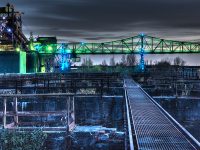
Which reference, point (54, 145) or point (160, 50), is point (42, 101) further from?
point (160, 50)

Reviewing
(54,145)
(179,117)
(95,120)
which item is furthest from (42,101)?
(54,145)

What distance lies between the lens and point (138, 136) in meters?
13.7

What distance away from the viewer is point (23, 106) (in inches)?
1136

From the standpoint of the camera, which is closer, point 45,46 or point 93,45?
point 45,46

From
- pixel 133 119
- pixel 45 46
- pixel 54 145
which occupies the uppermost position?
pixel 45 46

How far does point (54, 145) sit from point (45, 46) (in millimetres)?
101820

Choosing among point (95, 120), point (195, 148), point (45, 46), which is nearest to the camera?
point (195, 148)

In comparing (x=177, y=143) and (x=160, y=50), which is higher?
(x=160, y=50)

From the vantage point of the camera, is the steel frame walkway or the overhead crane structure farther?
the overhead crane structure

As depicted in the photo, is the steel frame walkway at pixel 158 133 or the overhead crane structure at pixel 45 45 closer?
the steel frame walkway at pixel 158 133

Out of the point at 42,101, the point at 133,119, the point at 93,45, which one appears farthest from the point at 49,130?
the point at 93,45

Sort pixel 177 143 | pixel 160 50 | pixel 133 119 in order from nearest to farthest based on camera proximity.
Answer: pixel 177 143 → pixel 133 119 → pixel 160 50

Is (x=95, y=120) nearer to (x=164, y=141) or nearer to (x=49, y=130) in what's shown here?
(x=49, y=130)

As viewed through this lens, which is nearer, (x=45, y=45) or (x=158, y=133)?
(x=158, y=133)
